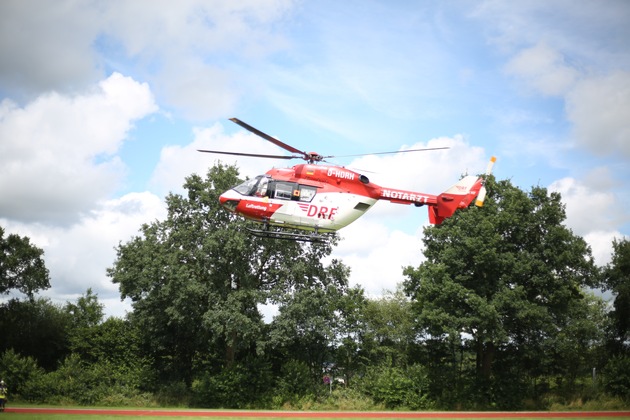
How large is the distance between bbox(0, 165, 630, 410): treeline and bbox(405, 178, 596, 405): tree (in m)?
0.10

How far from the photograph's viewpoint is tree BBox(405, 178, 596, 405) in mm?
34656

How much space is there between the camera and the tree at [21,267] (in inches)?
1688

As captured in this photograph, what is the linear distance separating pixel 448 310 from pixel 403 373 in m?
5.34

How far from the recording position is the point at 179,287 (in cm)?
3428

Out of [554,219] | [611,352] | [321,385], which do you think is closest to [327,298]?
[321,385]

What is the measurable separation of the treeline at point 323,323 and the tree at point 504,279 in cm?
10

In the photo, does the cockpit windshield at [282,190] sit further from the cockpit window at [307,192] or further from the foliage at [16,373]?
the foliage at [16,373]

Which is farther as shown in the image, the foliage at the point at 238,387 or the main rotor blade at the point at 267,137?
the foliage at the point at 238,387

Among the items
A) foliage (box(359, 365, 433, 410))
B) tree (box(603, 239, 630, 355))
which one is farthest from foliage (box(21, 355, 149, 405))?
tree (box(603, 239, 630, 355))

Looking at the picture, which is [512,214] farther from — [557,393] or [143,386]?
[143,386]

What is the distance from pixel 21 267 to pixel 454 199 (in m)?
34.7

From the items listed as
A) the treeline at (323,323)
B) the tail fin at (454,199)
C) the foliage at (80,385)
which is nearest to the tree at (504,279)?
the treeline at (323,323)

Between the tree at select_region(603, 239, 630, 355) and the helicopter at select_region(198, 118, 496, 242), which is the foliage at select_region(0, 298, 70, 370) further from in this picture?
the tree at select_region(603, 239, 630, 355)

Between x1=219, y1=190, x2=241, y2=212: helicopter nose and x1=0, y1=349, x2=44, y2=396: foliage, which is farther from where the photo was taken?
x1=0, y1=349, x2=44, y2=396: foliage
